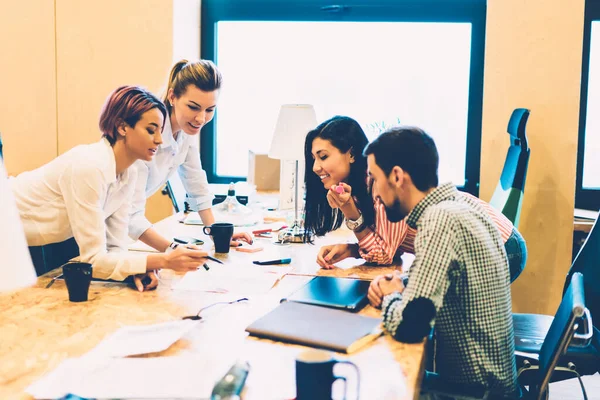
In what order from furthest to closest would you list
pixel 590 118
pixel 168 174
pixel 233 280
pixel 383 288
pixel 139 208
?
1. pixel 590 118
2. pixel 168 174
3. pixel 139 208
4. pixel 233 280
5. pixel 383 288

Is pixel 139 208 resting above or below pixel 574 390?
above

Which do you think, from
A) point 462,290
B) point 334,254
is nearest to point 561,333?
point 462,290

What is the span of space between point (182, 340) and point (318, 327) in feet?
1.00

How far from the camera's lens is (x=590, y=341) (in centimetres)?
205

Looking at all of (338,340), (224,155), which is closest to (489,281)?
(338,340)

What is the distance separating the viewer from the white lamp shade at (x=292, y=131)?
278 cm

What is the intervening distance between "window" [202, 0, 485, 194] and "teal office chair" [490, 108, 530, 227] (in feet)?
3.69

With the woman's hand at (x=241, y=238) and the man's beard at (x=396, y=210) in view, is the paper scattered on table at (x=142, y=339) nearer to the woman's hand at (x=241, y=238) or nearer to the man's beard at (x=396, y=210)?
the man's beard at (x=396, y=210)

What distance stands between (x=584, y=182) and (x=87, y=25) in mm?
3050

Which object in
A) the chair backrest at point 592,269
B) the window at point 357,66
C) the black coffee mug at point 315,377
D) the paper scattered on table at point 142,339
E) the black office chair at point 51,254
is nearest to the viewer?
the black coffee mug at point 315,377

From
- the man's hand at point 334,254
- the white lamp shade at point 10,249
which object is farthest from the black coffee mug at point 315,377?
the man's hand at point 334,254

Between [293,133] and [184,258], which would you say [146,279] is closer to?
[184,258]

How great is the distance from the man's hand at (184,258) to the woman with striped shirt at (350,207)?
494 millimetres

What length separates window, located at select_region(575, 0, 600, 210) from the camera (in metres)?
3.59
